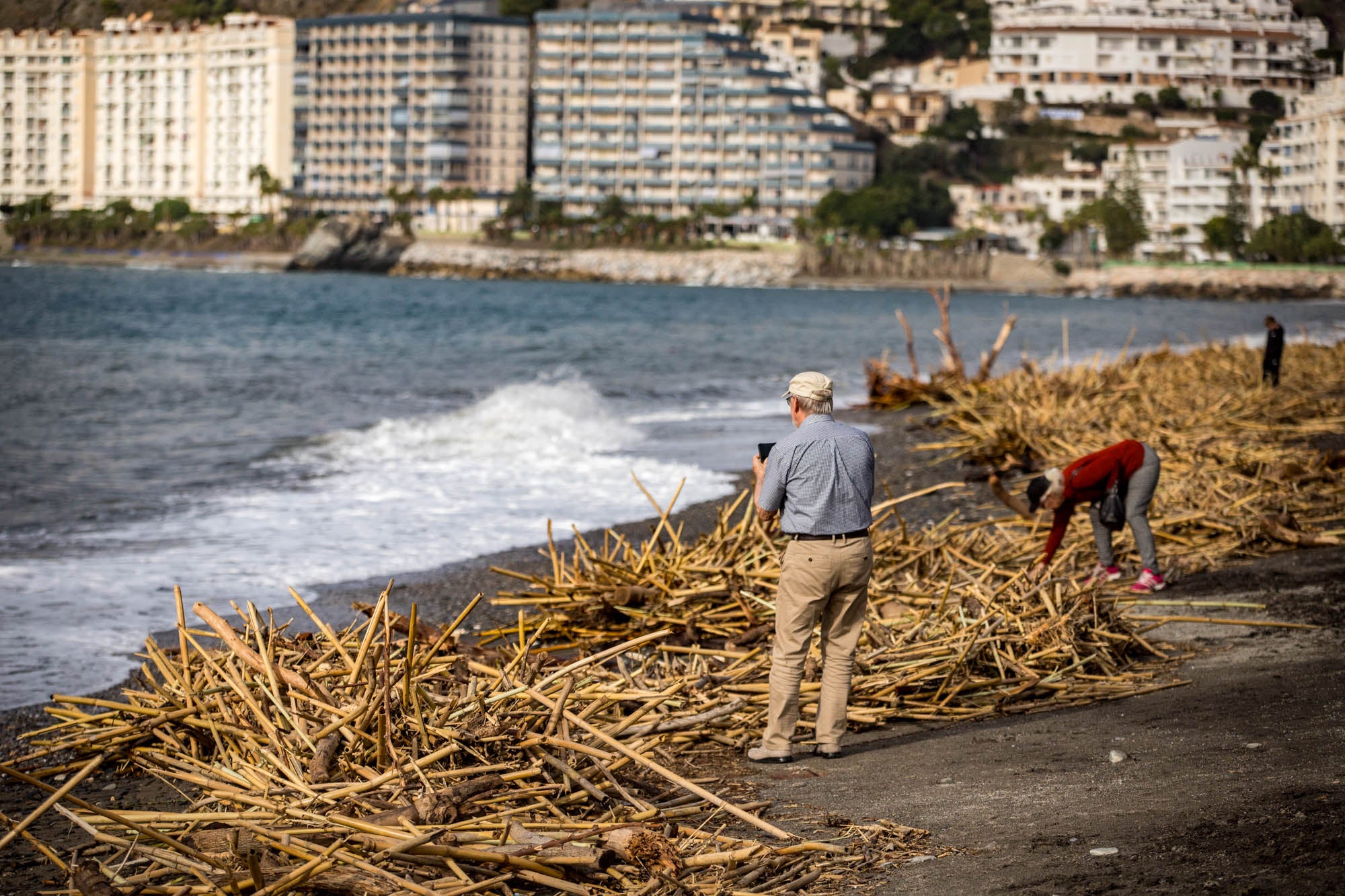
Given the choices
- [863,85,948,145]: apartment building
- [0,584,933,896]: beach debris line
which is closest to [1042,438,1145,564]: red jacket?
[0,584,933,896]: beach debris line

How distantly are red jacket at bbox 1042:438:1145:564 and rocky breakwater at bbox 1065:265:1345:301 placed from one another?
12441cm

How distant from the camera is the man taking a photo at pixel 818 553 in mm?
5316

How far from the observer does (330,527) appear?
12.0 m

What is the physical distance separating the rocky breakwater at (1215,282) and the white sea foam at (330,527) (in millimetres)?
117700

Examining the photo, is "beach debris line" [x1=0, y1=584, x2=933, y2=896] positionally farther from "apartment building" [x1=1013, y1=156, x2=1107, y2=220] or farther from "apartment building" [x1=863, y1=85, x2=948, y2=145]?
"apartment building" [x1=863, y1=85, x2=948, y2=145]

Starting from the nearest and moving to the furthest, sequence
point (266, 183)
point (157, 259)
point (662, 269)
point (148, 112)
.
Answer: point (662, 269), point (157, 259), point (266, 183), point (148, 112)

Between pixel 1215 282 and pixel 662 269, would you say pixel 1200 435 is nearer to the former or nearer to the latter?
pixel 1215 282

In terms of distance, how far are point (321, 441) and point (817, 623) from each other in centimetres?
1456

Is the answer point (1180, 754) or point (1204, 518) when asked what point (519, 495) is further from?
point (1180, 754)

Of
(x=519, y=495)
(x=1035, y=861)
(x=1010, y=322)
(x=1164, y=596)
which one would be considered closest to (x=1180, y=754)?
(x=1035, y=861)

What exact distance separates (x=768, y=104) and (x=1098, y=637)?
15742 cm

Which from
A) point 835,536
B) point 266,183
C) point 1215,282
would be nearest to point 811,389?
point 835,536

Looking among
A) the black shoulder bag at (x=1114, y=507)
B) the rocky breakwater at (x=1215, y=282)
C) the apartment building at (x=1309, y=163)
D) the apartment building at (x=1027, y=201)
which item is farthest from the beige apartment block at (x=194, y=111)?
the black shoulder bag at (x=1114, y=507)

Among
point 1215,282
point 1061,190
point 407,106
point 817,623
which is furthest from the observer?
point 1061,190
